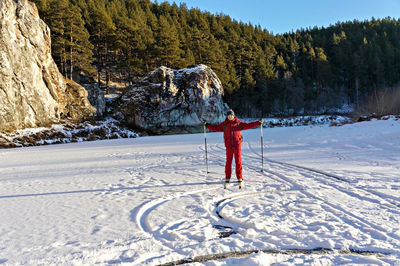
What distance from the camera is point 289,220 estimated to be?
318cm

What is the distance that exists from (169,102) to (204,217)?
93.7 feet

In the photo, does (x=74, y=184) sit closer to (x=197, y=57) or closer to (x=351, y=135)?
(x=351, y=135)

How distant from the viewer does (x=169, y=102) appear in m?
31.1

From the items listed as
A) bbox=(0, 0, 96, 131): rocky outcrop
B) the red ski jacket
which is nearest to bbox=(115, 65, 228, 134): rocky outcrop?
bbox=(0, 0, 96, 131): rocky outcrop

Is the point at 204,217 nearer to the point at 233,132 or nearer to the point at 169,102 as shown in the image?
the point at 233,132

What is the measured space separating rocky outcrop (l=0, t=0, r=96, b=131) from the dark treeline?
5.92m

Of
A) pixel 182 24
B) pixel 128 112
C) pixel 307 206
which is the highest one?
pixel 182 24

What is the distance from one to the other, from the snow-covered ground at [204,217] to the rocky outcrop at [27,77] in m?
16.7

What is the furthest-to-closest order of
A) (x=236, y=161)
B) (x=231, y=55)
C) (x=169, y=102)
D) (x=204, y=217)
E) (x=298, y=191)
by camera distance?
1. (x=231, y=55)
2. (x=169, y=102)
3. (x=236, y=161)
4. (x=298, y=191)
5. (x=204, y=217)

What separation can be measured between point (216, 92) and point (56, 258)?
33.2 m

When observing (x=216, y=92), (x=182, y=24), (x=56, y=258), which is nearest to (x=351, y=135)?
(x=56, y=258)

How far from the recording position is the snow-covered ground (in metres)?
2.36

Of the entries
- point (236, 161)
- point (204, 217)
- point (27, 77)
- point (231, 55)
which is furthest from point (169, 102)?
point (231, 55)

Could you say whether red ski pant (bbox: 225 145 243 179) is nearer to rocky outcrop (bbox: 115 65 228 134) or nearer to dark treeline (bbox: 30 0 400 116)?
rocky outcrop (bbox: 115 65 228 134)
